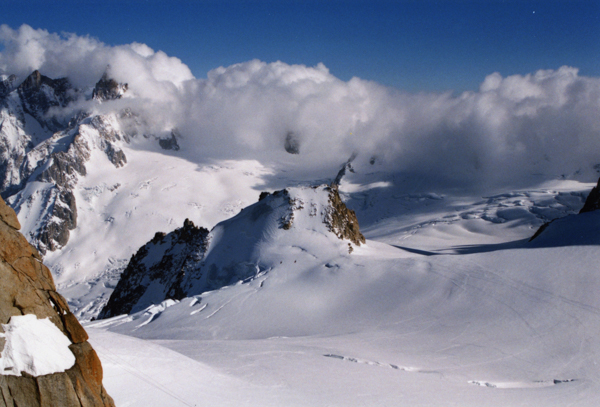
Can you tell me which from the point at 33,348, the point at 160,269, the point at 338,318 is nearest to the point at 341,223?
the point at 338,318

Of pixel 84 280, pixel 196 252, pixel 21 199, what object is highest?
pixel 21 199

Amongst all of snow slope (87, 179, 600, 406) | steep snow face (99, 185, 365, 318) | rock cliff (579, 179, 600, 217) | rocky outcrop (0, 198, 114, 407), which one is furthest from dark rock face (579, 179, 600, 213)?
rocky outcrop (0, 198, 114, 407)

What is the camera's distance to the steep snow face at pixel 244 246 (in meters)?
45.8

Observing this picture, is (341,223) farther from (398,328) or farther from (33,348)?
(33,348)

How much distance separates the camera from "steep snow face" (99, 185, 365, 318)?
150 ft

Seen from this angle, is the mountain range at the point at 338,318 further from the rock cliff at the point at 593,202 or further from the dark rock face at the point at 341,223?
the rock cliff at the point at 593,202

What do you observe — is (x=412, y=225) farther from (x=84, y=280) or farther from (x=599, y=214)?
(x=84, y=280)

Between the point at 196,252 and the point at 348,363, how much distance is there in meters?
33.1

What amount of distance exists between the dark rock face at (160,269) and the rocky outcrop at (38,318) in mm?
37808

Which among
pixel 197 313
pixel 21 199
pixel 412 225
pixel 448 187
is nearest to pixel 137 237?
pixel 21 199

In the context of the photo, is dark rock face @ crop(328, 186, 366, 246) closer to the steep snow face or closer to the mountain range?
the steep snow face

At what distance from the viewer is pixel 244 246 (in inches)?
1903

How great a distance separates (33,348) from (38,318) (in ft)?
2.18

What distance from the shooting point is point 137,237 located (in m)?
171
